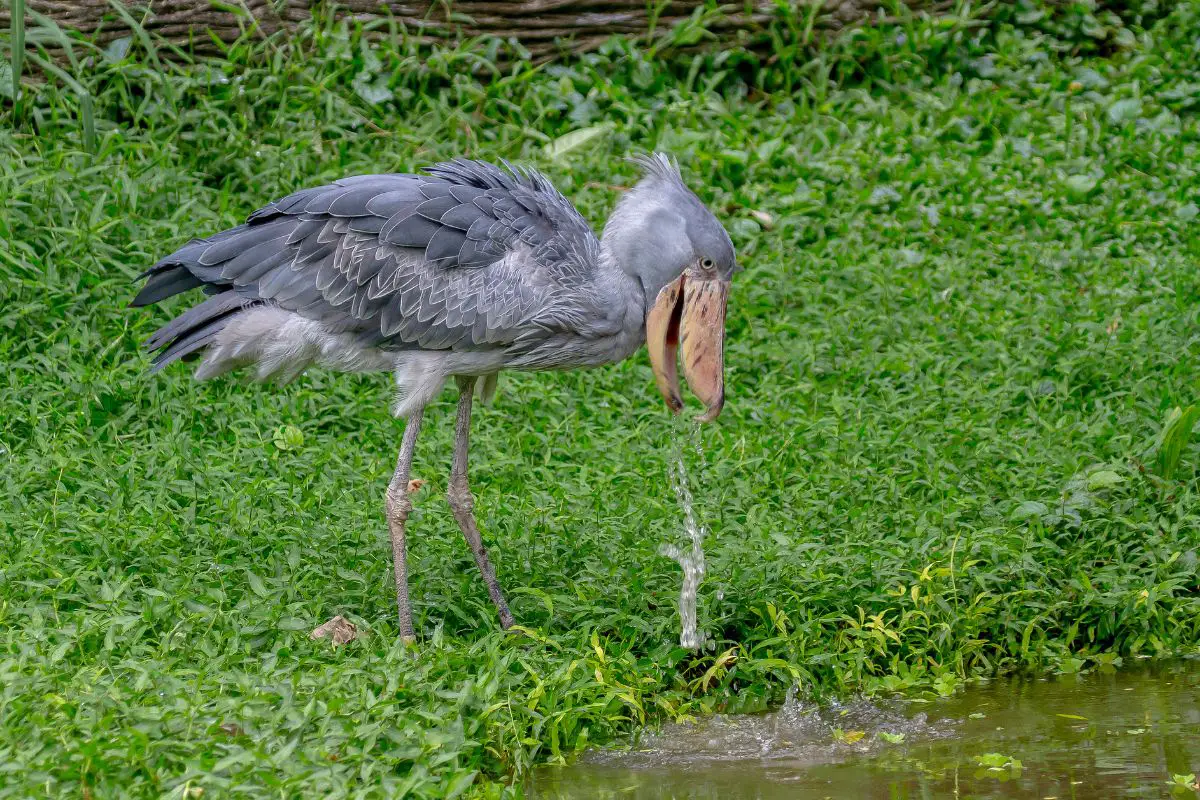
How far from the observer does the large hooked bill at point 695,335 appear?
189 inches

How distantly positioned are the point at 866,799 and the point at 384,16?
5.68 m

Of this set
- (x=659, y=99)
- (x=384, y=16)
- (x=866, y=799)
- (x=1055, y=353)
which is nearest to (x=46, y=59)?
(x=384, y=16)

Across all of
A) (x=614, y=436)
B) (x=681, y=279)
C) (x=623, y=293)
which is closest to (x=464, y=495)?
(x=623, y=293)

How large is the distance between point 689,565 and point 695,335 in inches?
28.4

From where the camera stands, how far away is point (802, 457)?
19.1ft

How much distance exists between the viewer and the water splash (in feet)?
15.4

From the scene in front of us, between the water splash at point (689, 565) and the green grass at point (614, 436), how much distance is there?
0.25 feet

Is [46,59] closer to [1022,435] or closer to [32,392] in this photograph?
[32,392]

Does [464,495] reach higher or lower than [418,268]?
lower

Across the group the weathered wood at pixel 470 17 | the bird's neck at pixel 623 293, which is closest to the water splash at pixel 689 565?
the bird's neck at pixel 623 293

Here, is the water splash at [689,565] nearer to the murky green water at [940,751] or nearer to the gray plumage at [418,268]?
the murky green water at [940,751]

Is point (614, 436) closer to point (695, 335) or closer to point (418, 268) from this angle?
point (695, 335)

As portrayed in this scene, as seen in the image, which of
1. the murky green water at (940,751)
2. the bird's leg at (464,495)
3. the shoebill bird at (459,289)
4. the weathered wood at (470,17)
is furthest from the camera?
the weathered wood at (470,17)

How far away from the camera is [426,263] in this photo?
4863 millimetres
